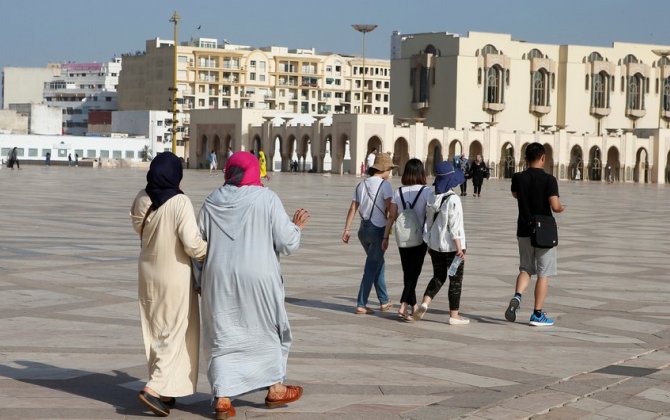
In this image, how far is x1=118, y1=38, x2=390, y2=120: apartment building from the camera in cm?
12288

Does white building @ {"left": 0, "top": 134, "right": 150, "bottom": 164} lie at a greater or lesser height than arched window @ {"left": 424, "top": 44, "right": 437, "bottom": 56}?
lesser

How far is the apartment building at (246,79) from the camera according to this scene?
12288cm

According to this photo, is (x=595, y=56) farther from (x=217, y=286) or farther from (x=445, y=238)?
(x=217, y=286)

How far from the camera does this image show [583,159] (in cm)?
7950

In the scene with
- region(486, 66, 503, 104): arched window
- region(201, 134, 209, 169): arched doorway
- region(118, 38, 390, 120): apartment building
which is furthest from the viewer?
region(118, 38, 390, 120): apartment building

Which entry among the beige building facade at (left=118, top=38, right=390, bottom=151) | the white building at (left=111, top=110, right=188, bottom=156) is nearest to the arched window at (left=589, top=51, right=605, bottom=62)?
the beige building facade at (left=118, top=38, right=390, bottom=151)

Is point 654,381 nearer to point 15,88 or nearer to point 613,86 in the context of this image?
point 613,86

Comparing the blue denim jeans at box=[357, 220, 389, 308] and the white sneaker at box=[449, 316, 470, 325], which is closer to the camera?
the white sneaker at box=[449, 316, 470, 325]

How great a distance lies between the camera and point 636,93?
93.1 m

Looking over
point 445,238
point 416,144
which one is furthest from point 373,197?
point 416,144

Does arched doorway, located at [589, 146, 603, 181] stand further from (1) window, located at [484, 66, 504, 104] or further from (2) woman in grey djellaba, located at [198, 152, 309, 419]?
(2) woman in grey djellaba, located at [198, 152, 309, 419]

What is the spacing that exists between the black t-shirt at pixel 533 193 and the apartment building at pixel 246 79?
350ft

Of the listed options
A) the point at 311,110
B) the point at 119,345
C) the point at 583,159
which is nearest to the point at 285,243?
the point at 119,345

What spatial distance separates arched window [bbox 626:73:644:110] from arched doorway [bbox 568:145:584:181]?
48.7ft
